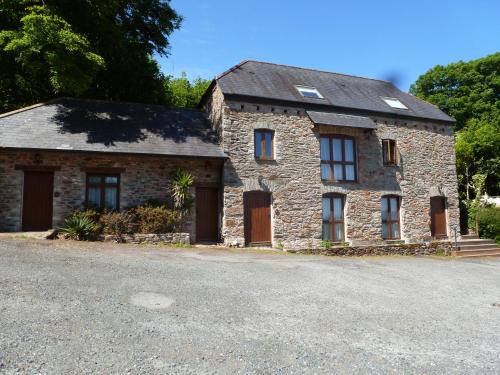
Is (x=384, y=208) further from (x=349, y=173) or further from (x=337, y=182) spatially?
(x=337, y=182)

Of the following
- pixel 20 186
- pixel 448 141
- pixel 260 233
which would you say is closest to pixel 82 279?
pixel 20 186

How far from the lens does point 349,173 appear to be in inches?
620

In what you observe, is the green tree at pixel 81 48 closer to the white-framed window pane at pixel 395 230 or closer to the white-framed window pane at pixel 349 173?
the white-framed window pane at pixel 349 173

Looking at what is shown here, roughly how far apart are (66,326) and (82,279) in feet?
A: 7.14

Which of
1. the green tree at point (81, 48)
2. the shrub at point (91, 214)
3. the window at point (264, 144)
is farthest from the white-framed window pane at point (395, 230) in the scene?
the green tree at point (81, 48)

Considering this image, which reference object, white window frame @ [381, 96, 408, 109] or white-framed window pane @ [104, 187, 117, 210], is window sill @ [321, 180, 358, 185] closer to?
white window frame @ [381, 96, 408, 109]

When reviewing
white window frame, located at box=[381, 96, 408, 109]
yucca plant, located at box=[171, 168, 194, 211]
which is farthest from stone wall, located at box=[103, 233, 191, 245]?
white window frame, located at box=[381, 96, 408, 109]

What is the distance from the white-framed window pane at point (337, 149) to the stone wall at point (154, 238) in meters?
7.24

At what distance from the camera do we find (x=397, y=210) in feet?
54.1

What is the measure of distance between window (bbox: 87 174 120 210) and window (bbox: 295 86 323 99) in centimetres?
865

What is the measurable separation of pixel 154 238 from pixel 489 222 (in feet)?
54.0

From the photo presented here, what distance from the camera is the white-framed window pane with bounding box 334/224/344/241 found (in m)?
15.2

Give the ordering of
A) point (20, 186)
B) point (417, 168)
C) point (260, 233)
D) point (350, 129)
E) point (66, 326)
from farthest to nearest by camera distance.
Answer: point (417, 168)
point (350, 129)
point (260, 233)
point (20, 186)
point (66, 326)

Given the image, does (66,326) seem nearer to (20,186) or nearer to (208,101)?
(20,186)
